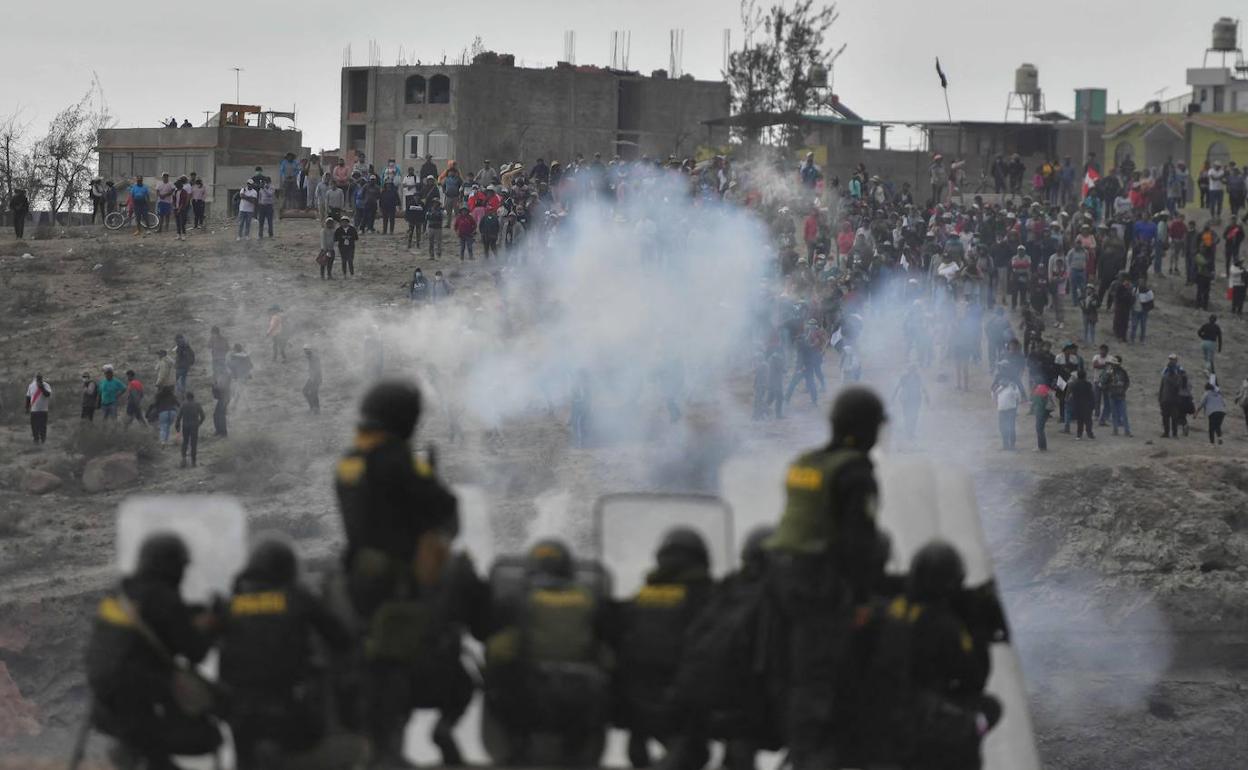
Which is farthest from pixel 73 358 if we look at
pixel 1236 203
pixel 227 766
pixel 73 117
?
pixel 73 117

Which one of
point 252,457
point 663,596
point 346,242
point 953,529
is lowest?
point 252,457

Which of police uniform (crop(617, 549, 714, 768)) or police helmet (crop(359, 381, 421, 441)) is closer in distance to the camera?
police helmet (crop(359, 381, 421, 441))

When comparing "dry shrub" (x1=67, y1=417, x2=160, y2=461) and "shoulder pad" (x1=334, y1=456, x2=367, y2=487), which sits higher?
"shoulder pad" (x1=334, y1=456, x2=367, y2=487)

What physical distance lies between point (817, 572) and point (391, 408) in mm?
1628

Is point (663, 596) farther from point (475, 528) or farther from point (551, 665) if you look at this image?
point (475, 528)

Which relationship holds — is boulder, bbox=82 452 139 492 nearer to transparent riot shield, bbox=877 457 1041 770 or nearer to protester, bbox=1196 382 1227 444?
protester, bbox=1196 382 1227 444

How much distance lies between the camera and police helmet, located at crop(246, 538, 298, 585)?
22.1 feet

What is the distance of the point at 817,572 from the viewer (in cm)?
678

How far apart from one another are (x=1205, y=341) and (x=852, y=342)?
23.3ft

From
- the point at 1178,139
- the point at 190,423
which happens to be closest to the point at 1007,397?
the point at 190,423

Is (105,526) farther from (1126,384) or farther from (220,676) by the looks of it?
(220,676)

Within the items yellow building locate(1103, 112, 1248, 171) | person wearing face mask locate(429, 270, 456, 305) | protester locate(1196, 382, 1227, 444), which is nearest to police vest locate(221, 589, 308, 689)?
protester locate(1196, 382, 1227, 444)

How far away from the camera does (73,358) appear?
34.8 metres

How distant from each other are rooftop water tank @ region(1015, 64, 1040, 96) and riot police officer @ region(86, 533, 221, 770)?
2052 inches
